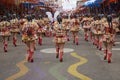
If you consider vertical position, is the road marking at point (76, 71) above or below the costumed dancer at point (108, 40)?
below

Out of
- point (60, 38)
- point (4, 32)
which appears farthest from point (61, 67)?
point (4, 32)

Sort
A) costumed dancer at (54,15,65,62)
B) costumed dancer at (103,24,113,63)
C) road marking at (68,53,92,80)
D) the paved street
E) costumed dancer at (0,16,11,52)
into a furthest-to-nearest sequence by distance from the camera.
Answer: costumed dancer at (0,16,11,52)
costumed dancer at (54,15,65,62)
costumed dancer at (103,24,113,63)
the paved street
road marking at (68,53,92,80)

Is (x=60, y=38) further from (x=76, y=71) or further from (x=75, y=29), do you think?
(x=75, y=29)

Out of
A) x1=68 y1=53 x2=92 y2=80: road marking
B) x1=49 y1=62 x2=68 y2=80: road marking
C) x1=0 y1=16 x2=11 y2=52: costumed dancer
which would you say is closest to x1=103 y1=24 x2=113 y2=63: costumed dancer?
x1=68 y1=53 x2=92 y2=80: road marking

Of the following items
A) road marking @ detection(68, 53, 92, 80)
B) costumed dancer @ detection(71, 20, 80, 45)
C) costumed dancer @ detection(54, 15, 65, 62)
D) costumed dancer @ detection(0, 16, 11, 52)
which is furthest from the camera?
costumed dancer @ detection(71, 20, 80, 45)

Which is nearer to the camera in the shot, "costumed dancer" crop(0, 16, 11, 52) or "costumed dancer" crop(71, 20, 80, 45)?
"costumed dancer" crop(0, 16, 11, 52)

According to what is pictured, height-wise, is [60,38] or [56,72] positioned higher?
[60,38]

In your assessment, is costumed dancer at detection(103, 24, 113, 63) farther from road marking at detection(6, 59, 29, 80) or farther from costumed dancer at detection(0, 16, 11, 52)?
costumed dancer at detection(0, 16, 11, 52)

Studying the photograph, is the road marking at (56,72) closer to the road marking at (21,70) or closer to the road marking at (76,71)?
the road marking at (76,71)

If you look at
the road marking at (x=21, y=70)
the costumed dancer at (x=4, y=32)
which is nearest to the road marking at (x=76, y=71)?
the road marking at (x=21, y=70)

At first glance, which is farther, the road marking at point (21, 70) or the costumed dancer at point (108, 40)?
the costumed dancer at point (108, 40)

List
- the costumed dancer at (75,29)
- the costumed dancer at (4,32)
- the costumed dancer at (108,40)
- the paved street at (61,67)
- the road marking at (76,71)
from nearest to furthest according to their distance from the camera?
the road marking at (76,71) < the paved street at (61,67) < the costumed dancer at (108,40) < the costumed dancer at (4,32) < the costumed dancer at (75,29)

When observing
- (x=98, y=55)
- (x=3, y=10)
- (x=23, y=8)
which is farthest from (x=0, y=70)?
(x=23, y=8)

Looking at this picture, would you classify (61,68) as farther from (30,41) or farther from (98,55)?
(98,55)
